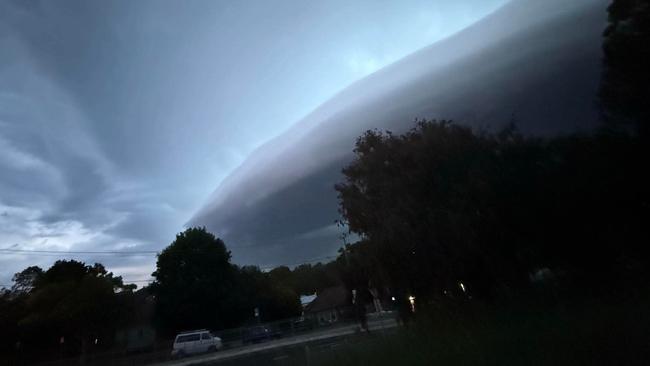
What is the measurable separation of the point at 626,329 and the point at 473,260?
14.6 ft

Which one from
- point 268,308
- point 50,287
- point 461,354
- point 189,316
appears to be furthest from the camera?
point 268,308

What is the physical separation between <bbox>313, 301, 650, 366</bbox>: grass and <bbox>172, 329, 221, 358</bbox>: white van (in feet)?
78.0

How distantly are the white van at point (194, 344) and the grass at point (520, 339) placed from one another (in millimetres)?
23777

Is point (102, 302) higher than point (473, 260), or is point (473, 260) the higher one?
point (102, 302)

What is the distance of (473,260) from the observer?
1191 centimetres

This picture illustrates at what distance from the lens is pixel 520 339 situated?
8727 mm

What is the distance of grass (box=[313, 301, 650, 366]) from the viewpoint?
7.27 metres

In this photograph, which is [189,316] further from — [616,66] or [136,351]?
[616,66]

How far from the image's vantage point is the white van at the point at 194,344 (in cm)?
3331

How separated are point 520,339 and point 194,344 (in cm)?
3001

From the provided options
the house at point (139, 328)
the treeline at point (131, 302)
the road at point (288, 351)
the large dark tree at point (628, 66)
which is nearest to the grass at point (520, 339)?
the road at point (288, 351)

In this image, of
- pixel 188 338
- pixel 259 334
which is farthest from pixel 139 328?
pixel 259 334

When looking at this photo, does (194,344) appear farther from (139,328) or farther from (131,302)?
(139,328)

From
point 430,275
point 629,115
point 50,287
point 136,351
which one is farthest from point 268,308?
point 629,115
